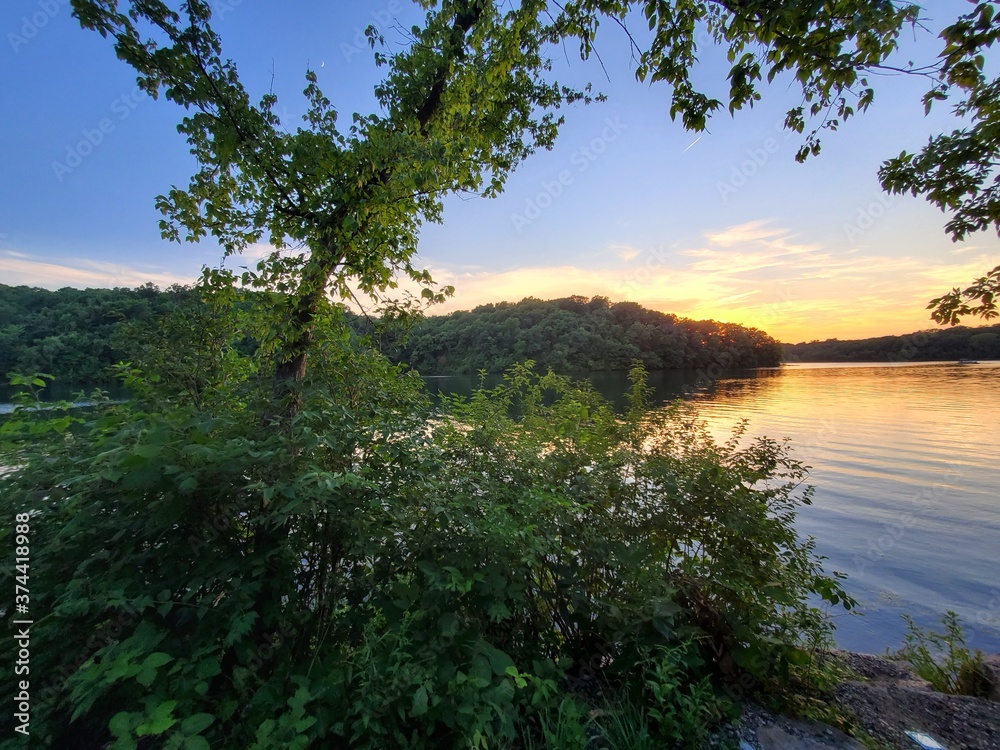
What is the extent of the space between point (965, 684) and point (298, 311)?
7182mm

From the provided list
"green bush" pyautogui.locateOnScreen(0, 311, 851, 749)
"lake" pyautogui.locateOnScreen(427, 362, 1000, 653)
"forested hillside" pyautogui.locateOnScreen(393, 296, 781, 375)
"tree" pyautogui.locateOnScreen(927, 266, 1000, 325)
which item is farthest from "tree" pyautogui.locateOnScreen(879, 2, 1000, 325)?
"forested hillside" pyautogui.locateOnScreen(393, 296, 781, 375)

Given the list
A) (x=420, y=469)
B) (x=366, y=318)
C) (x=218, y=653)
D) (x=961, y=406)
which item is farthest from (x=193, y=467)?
(x=961, y=406)

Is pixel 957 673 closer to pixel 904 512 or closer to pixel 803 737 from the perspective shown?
pixel 803 737

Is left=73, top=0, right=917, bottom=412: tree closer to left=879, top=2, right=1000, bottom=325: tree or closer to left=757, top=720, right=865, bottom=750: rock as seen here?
left=879, top=2, right=1000, bottom=325: tree

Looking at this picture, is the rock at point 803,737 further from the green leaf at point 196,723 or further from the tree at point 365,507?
the green leaf at point 196,723

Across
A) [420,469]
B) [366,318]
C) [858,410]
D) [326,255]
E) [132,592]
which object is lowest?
[858,410]

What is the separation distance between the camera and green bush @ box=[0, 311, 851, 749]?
2031 millimetres

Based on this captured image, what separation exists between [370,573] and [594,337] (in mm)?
65223

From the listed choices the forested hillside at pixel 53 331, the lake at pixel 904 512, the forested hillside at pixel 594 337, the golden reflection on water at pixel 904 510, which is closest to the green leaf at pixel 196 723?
the golden reflection on water at pixel 904 510

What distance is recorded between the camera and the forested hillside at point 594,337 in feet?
192

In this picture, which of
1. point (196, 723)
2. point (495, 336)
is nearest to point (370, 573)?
point (196, 723)

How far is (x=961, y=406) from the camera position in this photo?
91.9 ft

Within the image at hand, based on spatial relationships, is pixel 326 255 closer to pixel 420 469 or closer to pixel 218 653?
pixel 420 469

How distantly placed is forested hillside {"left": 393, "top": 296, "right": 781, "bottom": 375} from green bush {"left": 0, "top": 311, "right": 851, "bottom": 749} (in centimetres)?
4020
